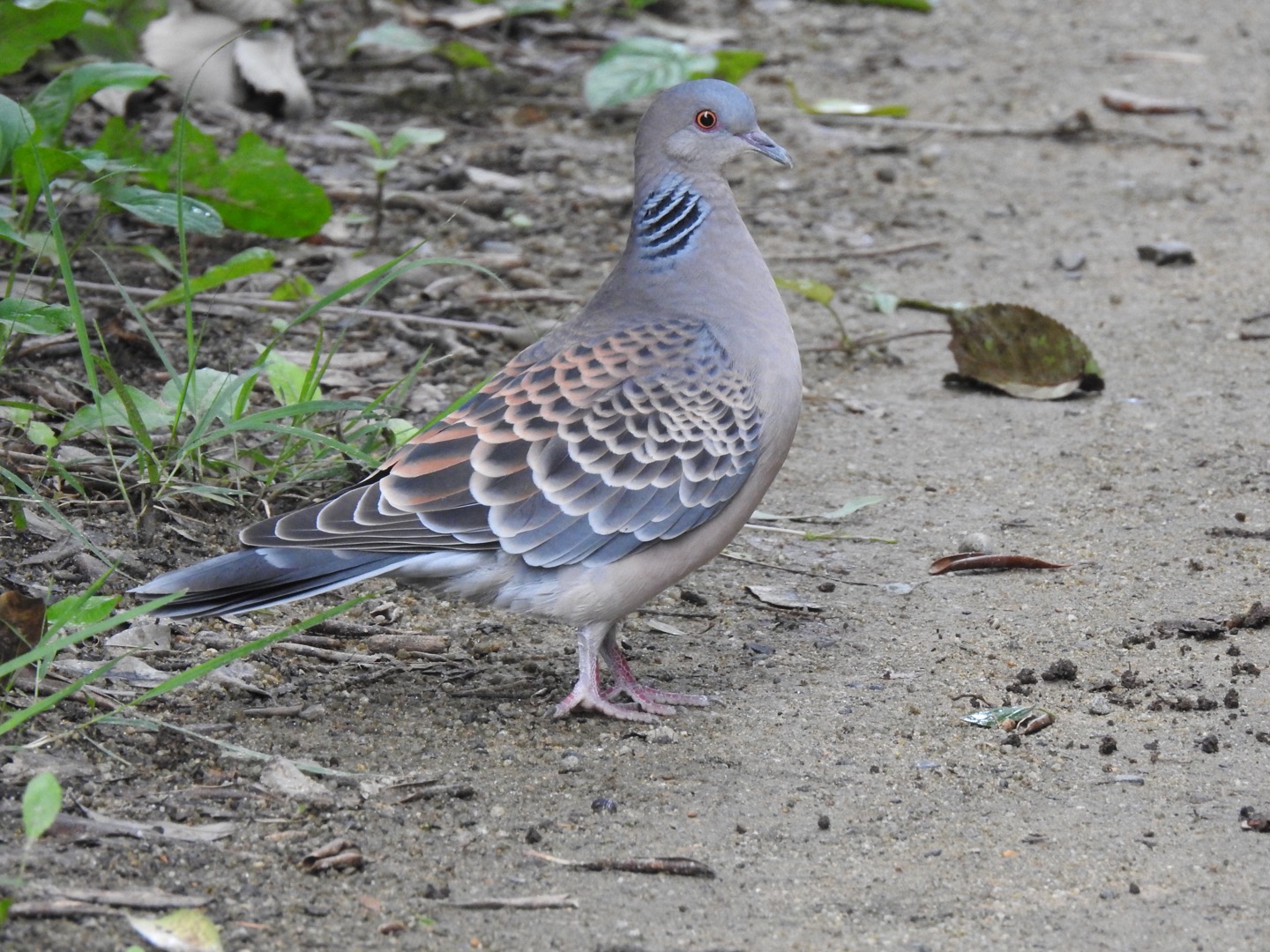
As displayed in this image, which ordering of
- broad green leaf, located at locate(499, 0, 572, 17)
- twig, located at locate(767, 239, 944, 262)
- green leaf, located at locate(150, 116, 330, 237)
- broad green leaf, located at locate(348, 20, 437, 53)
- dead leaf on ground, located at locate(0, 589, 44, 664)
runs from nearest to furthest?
dead leaf on ground, located at locate(0, 589, 44, 664) → green leaf, located at locate(150, 116, 330, 237) → twig, located at locate(767, 239, 944, 262) → broad green leaf, located at locate(348, 20, 437, 53) → broad green leaf, located at locate(499, 0, 572, 17)

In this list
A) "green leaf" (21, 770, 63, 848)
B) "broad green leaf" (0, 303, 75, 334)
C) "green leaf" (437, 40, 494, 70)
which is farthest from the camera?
"green leaf" (437, 40, 494, 70)

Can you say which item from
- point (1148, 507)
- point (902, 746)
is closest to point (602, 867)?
point (902, 746)

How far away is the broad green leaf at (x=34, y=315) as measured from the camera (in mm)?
3887

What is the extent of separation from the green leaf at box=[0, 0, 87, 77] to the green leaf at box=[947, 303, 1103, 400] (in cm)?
306

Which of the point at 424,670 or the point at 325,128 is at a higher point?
the point at 325,128

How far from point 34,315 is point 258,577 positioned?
1056 mm

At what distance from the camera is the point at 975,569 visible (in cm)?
450

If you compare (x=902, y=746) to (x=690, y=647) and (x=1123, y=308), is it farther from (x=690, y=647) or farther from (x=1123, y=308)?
(x=1123, y=308)

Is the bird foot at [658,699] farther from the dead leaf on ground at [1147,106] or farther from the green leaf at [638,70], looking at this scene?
the dead leaf on ground at [1147,106]

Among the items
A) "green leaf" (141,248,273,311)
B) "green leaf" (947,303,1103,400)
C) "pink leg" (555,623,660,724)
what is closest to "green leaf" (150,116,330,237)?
"green leaf" (141,248,273,311)

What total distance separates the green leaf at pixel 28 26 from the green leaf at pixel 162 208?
55cm

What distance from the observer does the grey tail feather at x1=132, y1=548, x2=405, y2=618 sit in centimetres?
336

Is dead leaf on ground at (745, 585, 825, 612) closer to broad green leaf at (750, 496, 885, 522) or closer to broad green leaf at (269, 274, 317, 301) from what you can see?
broad green leaf at (750, 496, 885, 522)

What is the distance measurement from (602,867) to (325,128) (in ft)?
16.9
